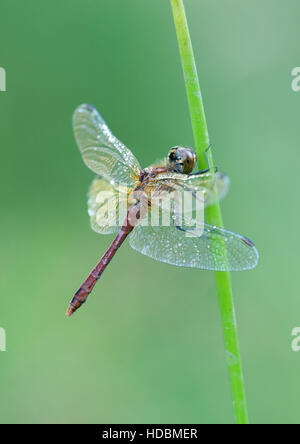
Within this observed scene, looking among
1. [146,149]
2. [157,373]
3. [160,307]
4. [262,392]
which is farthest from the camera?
[146,149]

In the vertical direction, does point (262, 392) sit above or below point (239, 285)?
below

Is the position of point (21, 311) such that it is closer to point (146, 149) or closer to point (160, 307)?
point (160, 307)

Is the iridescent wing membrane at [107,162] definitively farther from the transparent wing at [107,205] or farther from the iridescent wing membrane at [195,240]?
the iridescent wing membrane at [195,240]

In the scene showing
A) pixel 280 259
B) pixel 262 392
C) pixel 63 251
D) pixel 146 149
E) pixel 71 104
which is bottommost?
pixel 262 392

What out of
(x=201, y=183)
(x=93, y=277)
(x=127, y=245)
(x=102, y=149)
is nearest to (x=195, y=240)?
(x=201, y=183)

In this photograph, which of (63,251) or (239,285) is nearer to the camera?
(239,285)

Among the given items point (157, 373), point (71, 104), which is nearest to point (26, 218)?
point (71, 104)

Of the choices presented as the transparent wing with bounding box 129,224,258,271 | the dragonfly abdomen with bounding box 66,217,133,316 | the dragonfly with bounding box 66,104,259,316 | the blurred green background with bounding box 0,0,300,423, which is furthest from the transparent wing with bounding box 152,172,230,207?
the blurred green background with bounding box 0,0,300,423

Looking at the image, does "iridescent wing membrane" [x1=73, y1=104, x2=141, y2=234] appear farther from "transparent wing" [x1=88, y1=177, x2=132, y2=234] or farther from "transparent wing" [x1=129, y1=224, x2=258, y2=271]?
"transparent wing" [x1=129, y1=224, x2=258, y2=271]
